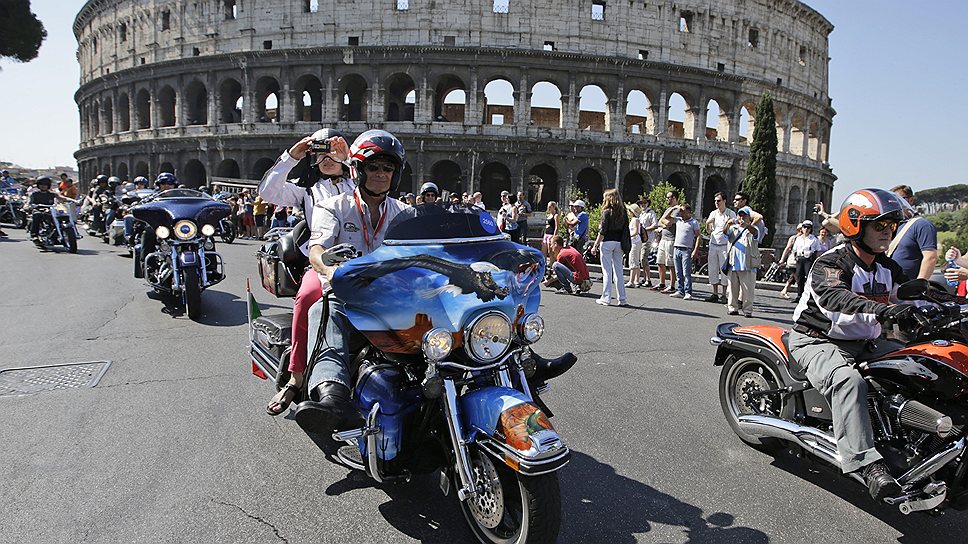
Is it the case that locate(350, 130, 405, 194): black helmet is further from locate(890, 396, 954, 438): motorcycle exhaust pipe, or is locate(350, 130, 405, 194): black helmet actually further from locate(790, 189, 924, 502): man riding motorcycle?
locate(890, 396, 954, 438): motorcycle exhaust pipe

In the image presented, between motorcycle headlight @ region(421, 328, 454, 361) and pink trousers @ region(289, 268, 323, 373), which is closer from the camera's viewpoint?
motorcycle headlight @ region(421, 328, 454, 361)

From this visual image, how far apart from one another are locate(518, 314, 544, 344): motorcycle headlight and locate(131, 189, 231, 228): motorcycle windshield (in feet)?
22.2

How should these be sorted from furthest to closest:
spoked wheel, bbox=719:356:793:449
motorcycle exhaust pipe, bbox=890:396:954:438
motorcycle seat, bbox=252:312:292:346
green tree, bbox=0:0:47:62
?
green tree, bbox=0:0:47:62 < motorcycle seat, bbox=252:312:292:346 < spoked wheel, bbox=719:356:793:449 < motorcycle exhaust pipe, bbox=890:396:954:438

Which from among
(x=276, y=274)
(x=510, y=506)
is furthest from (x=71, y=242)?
(x=510, y=506)

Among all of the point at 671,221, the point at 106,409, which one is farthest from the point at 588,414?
the point at 671,221

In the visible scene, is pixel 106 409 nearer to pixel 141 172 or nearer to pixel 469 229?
pixel 469 229

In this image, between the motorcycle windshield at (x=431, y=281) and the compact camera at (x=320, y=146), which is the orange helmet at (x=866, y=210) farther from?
the compact camera at (x=320, y=146)

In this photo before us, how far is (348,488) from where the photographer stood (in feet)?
10.8

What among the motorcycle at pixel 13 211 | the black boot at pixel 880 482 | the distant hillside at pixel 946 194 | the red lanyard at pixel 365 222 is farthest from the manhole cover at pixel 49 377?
the distant hillside at pixel 946 194

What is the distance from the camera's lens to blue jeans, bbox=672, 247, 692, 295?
1097 cm

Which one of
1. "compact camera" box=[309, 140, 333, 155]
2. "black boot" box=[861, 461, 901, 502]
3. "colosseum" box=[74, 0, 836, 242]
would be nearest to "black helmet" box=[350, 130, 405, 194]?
"compact camera" box=[309, 140, 333, 155]

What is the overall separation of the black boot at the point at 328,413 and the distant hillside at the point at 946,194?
10085 cm

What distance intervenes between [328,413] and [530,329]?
39.7 inches

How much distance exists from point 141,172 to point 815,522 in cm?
5197
